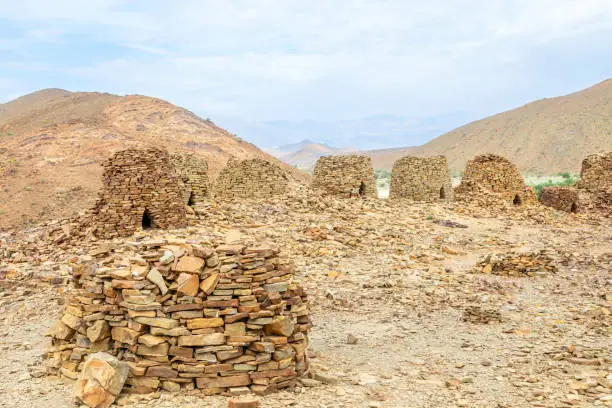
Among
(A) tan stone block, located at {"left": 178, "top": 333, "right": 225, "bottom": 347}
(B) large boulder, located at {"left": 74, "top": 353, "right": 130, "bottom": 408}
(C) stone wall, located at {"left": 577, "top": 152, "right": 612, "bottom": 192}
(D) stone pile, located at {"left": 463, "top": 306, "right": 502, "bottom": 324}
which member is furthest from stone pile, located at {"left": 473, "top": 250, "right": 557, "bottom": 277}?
(C) stone wall, located at {"left": 577, "top": 152, "right": 612, "bottom": 192}

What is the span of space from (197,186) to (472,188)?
1140 centimetres

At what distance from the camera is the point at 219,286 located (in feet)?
16.6

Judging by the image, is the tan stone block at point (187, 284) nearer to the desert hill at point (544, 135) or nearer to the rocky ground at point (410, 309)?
the rocky ground at point (410, 309)

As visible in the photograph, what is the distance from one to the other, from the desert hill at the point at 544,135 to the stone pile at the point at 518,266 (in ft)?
168

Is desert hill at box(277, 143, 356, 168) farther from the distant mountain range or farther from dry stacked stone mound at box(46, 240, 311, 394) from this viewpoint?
dry stacked stone mound at box(46, 240, 311, 394)

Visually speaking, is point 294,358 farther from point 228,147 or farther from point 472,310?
point 228,147

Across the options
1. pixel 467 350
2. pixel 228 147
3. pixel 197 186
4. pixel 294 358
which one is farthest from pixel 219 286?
pixel 228 147

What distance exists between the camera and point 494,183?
20.7 meters

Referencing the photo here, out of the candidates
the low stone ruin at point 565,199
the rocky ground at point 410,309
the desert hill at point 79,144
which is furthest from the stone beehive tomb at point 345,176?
the desert hill at point 79,144

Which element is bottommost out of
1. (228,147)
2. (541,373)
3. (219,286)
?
(541,373)

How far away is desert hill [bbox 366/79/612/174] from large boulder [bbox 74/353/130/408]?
60127 millimetres

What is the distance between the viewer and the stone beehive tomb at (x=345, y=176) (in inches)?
711

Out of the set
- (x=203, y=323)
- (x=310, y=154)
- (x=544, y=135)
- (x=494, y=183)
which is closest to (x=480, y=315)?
(x=203, y=323)

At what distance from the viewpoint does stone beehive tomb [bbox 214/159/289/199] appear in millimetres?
16812
